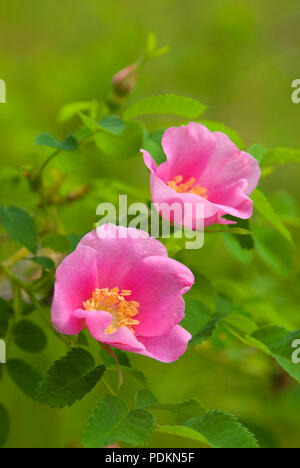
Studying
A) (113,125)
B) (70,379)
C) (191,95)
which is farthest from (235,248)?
(191,95)

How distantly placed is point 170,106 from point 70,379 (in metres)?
0.33

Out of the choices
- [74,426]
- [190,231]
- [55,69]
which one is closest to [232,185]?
[190,231]

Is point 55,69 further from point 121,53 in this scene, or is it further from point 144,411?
point 144,411

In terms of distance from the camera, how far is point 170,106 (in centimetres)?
73

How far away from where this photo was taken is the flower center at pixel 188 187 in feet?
2.23

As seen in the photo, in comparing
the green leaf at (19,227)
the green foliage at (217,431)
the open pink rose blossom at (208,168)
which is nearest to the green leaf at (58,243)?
the green leaf at (19,227)

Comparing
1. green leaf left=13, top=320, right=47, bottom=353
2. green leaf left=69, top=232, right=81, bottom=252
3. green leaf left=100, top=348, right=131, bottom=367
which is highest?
green leaf left=69, top=232, right=81, bottom=252

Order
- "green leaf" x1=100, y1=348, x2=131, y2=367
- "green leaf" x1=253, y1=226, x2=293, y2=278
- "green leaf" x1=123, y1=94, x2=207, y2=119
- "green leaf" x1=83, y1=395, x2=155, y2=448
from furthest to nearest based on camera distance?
"green leaf" x1=253, y1=226, x2=293, y2=278, "green leaf" x1=123, y1=94, x2=207, y2=119, "green leaf" x1=100, y1=348, x2=131, y2=367, "green leaf" x1=83, y1=395, x2=155, y2=448

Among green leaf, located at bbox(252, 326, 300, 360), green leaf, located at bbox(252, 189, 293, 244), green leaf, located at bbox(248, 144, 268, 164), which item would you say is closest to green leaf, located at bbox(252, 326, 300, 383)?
green leaf, located at bbox(252, 326, 300, 360)

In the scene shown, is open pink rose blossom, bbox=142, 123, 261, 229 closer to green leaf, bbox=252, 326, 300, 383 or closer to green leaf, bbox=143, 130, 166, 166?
green leaf, bbox=143, 130, 166, 166

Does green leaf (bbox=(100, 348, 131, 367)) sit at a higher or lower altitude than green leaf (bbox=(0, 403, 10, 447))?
higher

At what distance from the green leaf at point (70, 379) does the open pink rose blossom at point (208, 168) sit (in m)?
0.19

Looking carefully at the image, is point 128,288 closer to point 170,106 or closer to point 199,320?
point 199,320

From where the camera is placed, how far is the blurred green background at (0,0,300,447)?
1.08 meters
